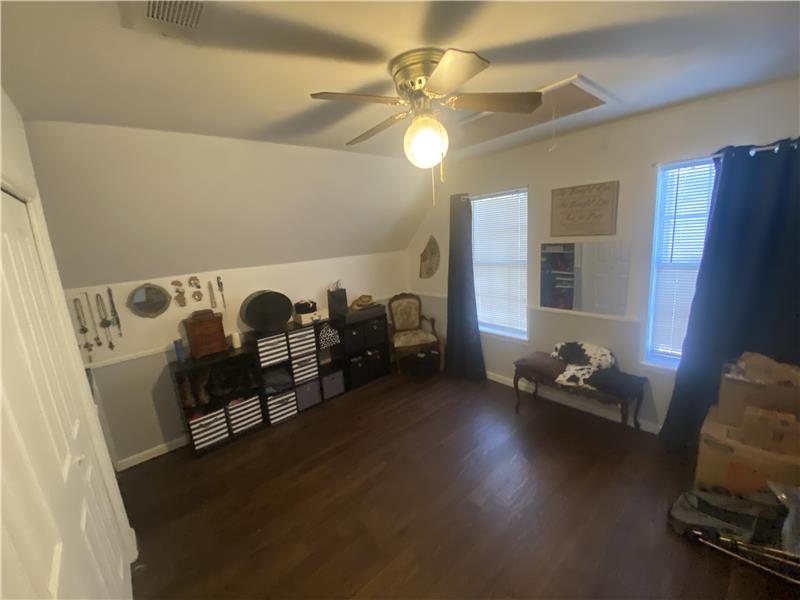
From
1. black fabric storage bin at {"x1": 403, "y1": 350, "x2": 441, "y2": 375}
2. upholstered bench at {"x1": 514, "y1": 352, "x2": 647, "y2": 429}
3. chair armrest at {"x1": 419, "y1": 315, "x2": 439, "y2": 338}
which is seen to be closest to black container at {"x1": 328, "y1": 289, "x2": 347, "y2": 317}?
black fabric storage bin at {"x1": 403, "y1": 350, "x2": 441, "y2": 375}

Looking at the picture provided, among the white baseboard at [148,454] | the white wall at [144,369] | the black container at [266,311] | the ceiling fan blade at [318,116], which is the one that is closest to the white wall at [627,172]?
the ceiling fan blade at [318,116]

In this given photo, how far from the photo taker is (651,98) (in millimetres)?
2057

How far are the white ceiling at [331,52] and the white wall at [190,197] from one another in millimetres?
209

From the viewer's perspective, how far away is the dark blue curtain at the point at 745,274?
1.92 metres

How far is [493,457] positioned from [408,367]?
153 cm

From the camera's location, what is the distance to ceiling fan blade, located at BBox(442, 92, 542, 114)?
4.32 feet

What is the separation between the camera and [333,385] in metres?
3.53

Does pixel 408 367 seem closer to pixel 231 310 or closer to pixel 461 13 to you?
pixel 231 310

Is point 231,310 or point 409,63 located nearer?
point 409,63

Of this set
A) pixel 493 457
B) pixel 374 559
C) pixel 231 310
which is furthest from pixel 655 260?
pixel 231 310

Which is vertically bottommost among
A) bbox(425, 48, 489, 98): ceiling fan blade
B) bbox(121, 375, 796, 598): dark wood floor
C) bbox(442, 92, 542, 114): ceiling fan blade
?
bbox(121, 375, 796, 598): dark wood floor

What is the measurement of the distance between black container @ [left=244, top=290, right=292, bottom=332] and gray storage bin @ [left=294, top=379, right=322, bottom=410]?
0.62 meters

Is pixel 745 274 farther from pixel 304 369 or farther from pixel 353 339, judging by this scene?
pixel 304 369

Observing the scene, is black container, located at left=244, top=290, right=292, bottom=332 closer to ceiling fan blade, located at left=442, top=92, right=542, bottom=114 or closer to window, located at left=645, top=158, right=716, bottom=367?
ceiling fan blade, located at left=442, top=92, right=542, bottom=114
